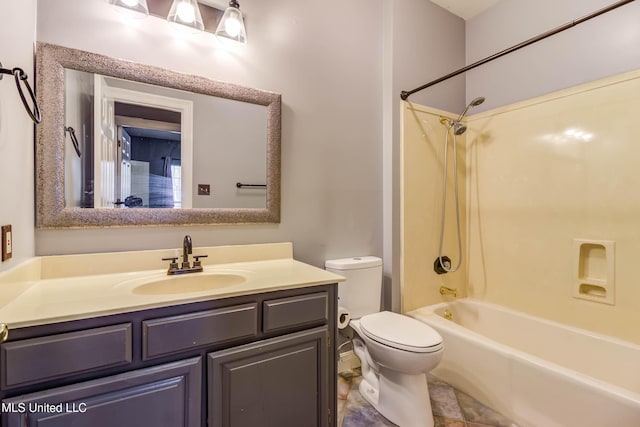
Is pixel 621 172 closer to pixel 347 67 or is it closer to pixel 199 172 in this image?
pixel 347 67

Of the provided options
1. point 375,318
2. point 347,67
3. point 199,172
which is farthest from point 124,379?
point 347,67

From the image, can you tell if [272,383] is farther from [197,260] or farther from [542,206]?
[542,206]

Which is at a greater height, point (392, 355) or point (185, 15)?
point (185, 15)

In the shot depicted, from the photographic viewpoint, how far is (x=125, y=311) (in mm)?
889

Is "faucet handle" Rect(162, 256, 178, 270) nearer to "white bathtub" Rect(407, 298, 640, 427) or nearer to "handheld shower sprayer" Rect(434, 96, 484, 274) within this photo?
"white bathtub" Rect(407, 298, 640, 427)

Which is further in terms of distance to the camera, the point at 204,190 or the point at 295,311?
the point at 204,190

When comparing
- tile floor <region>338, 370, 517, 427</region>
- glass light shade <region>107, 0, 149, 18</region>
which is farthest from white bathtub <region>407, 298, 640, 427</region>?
glass light shade <region>107, 0, 149, 18</region>

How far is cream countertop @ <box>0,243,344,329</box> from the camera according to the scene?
864 mm

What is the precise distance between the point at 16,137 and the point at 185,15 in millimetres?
892

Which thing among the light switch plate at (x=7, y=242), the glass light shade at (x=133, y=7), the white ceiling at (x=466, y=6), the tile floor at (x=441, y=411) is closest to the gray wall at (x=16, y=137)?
the light switch plate at (x=7, y=242)

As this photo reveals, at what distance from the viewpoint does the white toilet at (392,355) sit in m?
1.42

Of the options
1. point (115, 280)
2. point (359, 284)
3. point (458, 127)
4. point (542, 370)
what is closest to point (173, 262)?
point (115, 280)

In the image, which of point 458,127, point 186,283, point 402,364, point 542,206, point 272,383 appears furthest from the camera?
point 458,127

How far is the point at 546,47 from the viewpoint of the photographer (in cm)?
209
